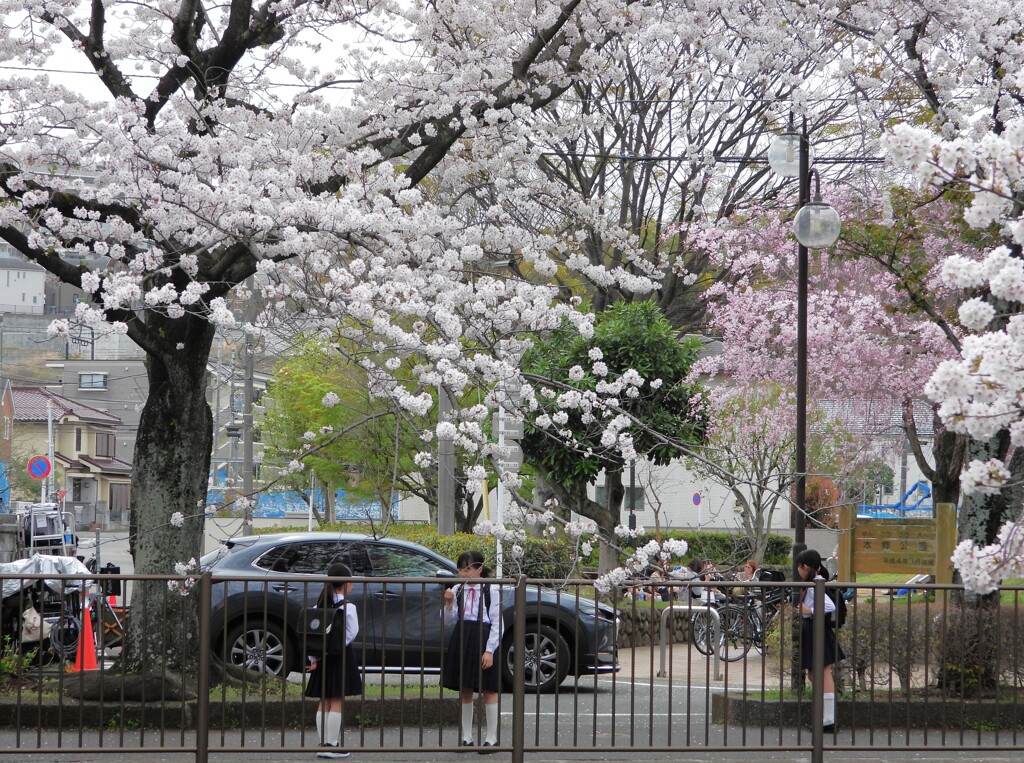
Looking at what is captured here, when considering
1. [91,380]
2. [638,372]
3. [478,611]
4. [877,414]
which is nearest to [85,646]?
[478,611]

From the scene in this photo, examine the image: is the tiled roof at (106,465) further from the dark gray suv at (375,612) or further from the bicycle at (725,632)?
the bicycle at (725,632)

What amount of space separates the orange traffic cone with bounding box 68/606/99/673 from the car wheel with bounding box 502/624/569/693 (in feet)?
9.52

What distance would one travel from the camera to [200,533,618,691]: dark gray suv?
26.3 ft

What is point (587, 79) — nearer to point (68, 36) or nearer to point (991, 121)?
point (991, 121)

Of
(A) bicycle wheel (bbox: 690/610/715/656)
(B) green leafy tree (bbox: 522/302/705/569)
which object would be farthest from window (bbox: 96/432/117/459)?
(A) bicycle wheel (bbox: 690/610/715/656)

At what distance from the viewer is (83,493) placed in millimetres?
71812

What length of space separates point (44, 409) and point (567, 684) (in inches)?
2432

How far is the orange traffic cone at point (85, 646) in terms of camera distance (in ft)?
26.3

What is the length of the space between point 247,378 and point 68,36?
59.5 feet

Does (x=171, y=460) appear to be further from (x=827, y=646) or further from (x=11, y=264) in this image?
(x=11, y=264)

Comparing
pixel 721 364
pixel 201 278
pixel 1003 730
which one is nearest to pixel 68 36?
pixel 201 278

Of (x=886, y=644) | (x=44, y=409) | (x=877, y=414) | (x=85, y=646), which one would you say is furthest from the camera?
(x=44, y=409)

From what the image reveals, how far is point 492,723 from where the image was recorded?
8789 millimetres

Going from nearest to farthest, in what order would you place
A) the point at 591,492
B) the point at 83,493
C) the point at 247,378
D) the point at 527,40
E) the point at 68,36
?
the point at 68,36 < the point at 527,40 < the point at 247,378 < the point at 591,492 < the point at 83,493
